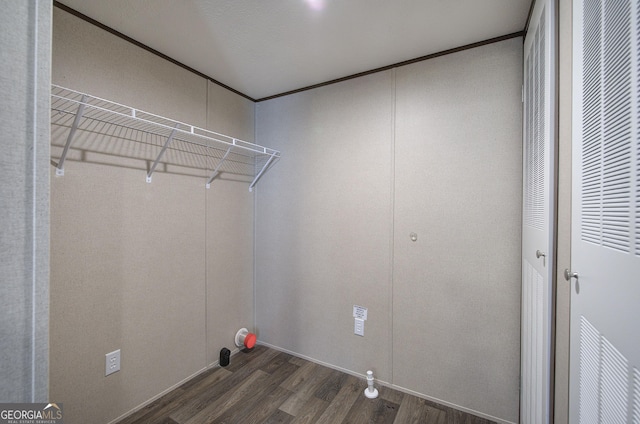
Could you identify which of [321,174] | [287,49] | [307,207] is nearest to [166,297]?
[307,207]

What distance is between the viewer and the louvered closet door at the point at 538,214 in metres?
0.91

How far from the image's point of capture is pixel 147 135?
66.4 inches

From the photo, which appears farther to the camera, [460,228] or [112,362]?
[460,228]

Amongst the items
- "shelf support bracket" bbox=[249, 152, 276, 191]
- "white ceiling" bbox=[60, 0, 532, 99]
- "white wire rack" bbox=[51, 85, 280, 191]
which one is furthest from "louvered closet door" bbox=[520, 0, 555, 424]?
"shelf support bracket" bbox=[249, 152, 276, 191]

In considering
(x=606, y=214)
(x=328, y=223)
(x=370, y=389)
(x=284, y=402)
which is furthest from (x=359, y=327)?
(x=606, y=214)

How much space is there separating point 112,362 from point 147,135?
139 centimetres

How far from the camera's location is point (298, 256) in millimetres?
2252

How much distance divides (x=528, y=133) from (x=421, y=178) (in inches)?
23.6

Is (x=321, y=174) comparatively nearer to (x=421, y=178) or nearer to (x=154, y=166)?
(x=421, y=178)

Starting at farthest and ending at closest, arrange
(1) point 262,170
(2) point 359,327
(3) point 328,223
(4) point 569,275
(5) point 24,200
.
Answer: (1) point 262,170 < (3) point 328,223 < (2) point 359,327 < (4) point 569,275 < (5) point 24,200

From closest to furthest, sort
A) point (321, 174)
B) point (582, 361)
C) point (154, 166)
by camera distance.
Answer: point (582, 361)
point (154, 166)
point (321, 174)

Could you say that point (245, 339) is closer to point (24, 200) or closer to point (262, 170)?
point (262, 170)

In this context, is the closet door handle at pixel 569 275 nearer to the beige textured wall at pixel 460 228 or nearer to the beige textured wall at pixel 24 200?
the beige textured wall at pixel 460 228

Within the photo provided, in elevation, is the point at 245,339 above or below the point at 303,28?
below
